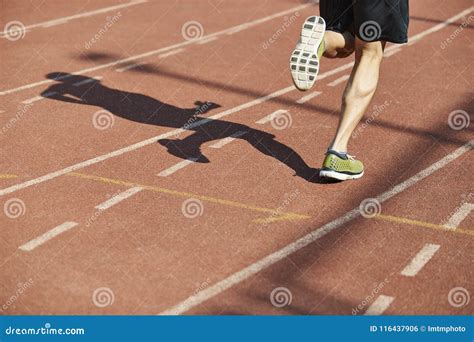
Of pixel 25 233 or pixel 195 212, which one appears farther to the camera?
pixel 195 212

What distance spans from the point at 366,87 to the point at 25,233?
2955mm

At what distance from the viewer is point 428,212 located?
289 inches

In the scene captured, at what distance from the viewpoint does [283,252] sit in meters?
6.50

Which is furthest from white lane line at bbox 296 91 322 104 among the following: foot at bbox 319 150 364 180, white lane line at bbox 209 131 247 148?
foot at bbox 319 150 364 180

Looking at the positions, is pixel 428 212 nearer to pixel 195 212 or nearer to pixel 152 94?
pixel 195 212

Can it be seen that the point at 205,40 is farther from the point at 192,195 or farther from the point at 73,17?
the point at 192,195

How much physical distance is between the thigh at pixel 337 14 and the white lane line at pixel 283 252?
54.4 inches

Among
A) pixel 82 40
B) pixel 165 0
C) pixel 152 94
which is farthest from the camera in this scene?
pixel 165 0

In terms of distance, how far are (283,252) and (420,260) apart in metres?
0.91

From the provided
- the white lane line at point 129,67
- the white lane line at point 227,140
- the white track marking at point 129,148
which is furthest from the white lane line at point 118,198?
the white lane line at point 129,67

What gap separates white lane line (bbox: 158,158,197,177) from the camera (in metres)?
8.19

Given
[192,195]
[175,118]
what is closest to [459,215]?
[192,195]

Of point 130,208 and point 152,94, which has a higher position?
point 130,208

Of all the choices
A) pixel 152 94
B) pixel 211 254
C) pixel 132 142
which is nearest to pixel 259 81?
pixel 152 94
